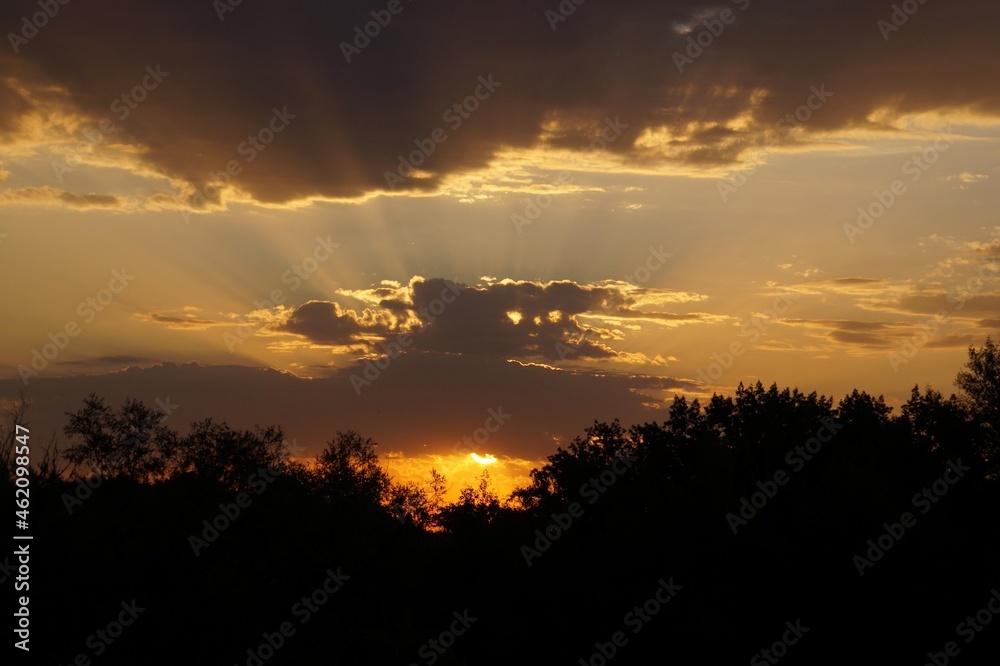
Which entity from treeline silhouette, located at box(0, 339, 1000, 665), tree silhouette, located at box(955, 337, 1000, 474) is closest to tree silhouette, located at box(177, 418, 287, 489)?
treeline silhouette, located at box(0, 339, 1000, 665)

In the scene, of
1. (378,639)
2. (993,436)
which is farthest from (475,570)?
(993,436)

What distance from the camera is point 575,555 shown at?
85000mm

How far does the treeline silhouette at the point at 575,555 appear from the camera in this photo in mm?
63094

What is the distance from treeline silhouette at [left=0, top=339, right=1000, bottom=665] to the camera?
6309cm

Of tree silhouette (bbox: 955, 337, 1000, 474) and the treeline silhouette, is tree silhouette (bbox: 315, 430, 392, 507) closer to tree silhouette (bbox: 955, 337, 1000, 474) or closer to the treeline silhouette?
the treeline silhouette

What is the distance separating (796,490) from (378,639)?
3993 centimetres

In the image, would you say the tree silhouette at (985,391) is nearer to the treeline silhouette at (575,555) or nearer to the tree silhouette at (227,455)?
the treeline silhouette at (575,555)

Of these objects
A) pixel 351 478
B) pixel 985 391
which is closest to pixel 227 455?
pixel 351 478

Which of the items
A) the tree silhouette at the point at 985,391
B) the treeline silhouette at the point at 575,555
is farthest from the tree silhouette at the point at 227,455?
the tree silhouette at the point at 985,391

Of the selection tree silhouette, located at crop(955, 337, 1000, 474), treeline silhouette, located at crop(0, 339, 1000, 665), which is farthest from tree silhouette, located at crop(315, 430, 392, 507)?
tree silhouette, located at crop(955, 337, 1000, 474)

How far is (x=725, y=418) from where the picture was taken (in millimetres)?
99438

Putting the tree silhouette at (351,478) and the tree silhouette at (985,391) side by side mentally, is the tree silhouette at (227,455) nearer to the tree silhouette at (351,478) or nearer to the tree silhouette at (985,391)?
the tree silhouette at (351,478)

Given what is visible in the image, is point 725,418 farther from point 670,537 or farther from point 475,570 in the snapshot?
point 475,570

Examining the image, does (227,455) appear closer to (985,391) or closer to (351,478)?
(351,478)
